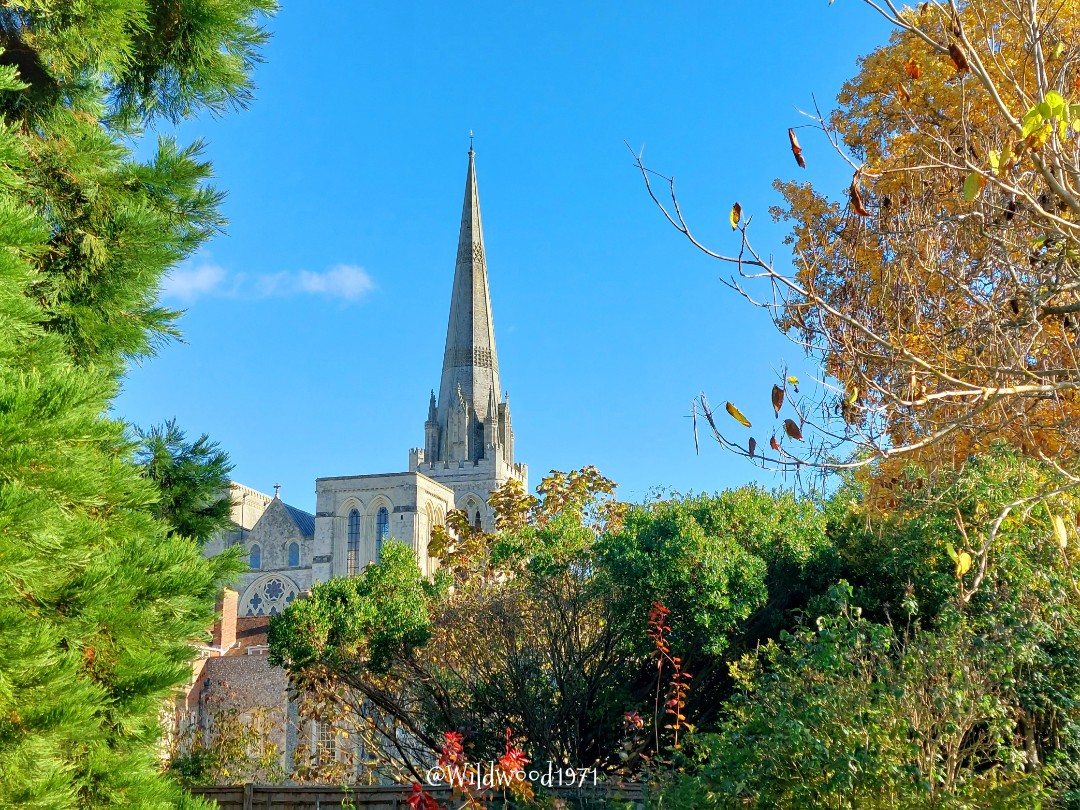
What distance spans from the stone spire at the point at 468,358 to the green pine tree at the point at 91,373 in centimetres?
6052

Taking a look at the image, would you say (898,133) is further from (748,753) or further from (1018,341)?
(748,753)

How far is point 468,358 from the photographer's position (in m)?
70.1

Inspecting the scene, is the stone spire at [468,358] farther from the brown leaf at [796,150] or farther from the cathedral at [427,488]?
the brown leaf at [796,150]

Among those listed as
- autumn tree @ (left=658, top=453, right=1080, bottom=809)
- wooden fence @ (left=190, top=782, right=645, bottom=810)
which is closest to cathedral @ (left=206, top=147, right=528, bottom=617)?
wooden fence @ (left=190, top=782, right=645, bottom=810)

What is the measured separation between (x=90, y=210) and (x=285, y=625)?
920cm

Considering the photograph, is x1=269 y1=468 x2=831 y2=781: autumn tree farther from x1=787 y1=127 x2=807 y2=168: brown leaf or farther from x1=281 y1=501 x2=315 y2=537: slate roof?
x1=281 y1=501 x2=315 y2=537: slate roof

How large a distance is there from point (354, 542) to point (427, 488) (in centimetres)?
518

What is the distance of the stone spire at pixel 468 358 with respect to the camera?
6781 centimetres

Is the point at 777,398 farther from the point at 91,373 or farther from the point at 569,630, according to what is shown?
the point at 569,630

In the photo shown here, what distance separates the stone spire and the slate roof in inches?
363

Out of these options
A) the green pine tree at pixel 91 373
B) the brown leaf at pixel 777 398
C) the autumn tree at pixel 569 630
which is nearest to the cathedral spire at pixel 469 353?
the autumn tree at pixel 569 630

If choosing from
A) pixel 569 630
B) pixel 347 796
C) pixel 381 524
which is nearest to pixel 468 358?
pixel 381 524

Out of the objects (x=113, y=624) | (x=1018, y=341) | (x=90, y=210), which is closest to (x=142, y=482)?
(x=113, y=624)

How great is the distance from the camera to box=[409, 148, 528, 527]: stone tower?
66562 mm
